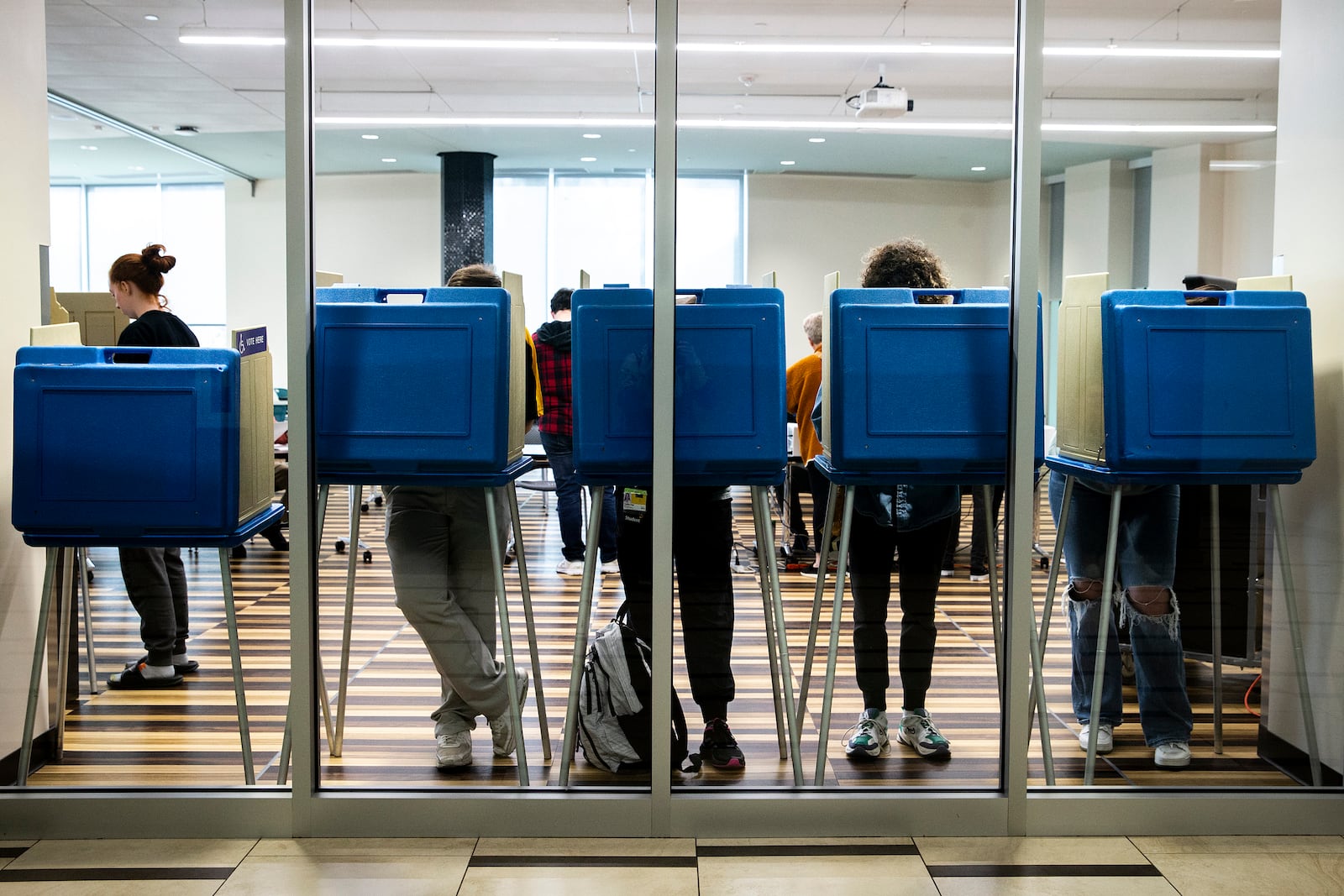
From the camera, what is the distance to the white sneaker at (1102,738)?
2945mm

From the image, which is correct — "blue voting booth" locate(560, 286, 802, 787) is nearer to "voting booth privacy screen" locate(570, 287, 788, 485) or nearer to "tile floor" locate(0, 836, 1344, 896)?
"voting booth privacy screen" locate(570, 287, 788, 485)

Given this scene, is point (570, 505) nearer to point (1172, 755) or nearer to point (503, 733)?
point (503, 733)

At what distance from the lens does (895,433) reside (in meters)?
2.79

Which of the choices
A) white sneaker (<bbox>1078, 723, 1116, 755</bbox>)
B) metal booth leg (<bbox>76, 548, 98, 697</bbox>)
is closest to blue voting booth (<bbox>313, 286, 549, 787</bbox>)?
metal booth leg (<bbox>76, 548, 98, 697</bbox>)

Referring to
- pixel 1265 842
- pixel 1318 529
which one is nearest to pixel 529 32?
pixel 1318 529

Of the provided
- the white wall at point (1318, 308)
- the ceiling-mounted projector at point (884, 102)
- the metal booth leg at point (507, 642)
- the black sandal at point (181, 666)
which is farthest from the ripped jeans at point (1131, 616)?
the black sandal at point (181, 666)

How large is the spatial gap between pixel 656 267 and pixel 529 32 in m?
0.69

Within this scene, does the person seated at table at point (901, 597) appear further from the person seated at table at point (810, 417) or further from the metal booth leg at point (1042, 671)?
the metal booth leg at point (1042, 671)

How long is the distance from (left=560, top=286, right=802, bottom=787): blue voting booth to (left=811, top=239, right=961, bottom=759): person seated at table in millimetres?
199

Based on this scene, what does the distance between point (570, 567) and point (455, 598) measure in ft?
1.03

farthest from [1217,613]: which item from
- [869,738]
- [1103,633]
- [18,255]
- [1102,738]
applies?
[18,255]

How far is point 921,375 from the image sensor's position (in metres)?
2.78

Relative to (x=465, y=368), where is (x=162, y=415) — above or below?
below

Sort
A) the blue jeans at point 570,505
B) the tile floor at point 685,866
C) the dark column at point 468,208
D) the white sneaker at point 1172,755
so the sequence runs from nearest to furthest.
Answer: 1. the tile floor at point 685,866
2. the dark column at point 468,208
3. the blue jeans at point 570,505
4. the white sneaker at point 1172,755
